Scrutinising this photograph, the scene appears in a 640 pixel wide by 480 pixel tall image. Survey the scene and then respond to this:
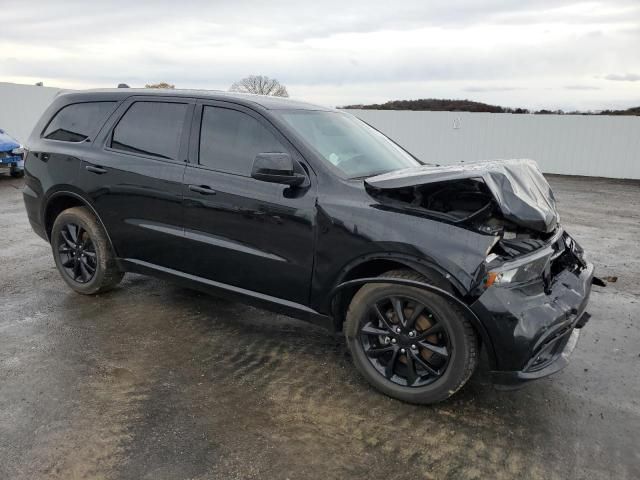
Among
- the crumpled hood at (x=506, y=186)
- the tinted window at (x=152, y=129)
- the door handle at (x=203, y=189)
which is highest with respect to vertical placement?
the tinted window at (x=152, y=129)

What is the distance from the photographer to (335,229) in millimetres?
3381

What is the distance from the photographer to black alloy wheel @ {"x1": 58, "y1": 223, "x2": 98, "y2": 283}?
4.89m

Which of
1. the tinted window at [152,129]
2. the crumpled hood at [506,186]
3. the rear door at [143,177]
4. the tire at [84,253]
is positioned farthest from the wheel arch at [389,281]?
the tire at [84,253]

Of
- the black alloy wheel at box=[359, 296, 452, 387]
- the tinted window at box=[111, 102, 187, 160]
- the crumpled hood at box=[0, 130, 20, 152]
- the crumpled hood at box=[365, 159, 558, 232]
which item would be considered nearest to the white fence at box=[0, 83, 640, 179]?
the crumpled hood at box=[0, 130, 20, 152]

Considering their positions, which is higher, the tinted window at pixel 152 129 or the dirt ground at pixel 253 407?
the tinted window at pixel 152 129

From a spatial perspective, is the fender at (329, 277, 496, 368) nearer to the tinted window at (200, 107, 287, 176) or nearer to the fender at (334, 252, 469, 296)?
the fender at (334, 252, 469, 296)

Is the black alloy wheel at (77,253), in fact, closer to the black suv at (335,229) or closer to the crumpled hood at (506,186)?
the black suv at (335,229)

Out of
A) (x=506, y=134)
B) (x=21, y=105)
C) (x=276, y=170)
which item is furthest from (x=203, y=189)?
(x=21, y=105)

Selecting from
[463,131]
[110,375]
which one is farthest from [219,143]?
[463,131]

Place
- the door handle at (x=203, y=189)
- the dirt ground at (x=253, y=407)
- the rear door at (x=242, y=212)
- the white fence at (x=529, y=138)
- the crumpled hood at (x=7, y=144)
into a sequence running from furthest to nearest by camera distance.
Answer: the white fence at (x=529, y=138) → the crumpled hood at (x=7, y=144) → the door handle at (x=203, y=189) → the rear door at (x=242, y=212) → the dirt ground at (x=253, y=407)

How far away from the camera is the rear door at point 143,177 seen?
416cm

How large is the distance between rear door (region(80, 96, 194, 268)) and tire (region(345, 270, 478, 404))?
1686mm

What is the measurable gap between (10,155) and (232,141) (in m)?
12.2

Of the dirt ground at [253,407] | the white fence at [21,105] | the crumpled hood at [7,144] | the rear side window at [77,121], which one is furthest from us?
the white fence at [21,105]
